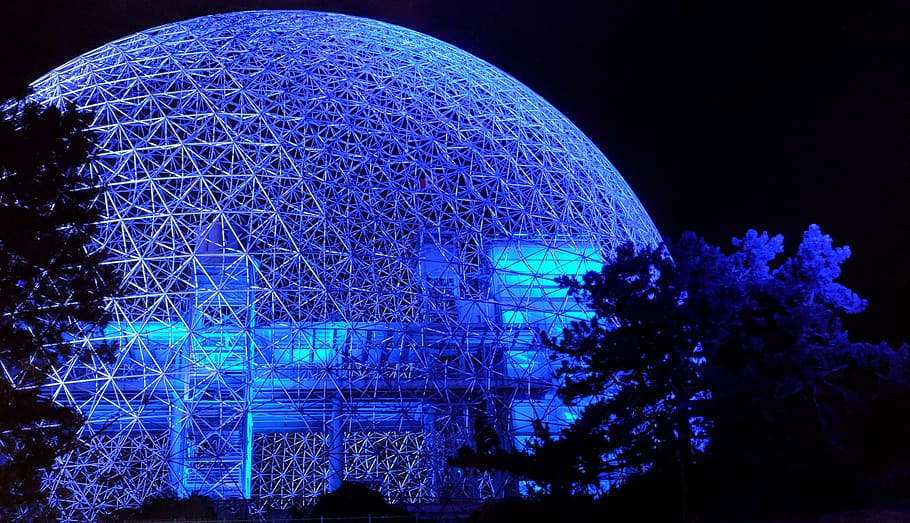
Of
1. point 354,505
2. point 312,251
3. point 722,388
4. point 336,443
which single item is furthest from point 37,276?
point 722,388

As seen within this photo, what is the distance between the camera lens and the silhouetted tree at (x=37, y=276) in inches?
493

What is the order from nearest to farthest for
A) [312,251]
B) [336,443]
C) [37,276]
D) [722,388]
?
[37,276]
[722,388]
[312,251]
[336,443]

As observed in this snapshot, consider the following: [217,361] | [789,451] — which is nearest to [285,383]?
[217,361]

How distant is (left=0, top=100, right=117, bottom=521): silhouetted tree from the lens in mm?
12531

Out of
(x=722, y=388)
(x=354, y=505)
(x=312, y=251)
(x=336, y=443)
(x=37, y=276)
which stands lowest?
(x=354, y=505)

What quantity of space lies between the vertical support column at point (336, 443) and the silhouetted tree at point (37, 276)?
371 inches

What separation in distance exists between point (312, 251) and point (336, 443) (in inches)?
221

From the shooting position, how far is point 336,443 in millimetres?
22797

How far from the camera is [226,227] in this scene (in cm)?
2167

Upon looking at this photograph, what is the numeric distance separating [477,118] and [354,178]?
4.74 meters

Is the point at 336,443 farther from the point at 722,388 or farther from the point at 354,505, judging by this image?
the point at 722,388

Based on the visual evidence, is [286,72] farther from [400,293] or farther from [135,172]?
[400,293]

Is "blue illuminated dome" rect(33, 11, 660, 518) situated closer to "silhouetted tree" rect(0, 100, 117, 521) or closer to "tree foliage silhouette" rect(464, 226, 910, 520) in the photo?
"tree foliage silhouette" rect(464, 226, 910, 520)

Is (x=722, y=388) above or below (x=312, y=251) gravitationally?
below
